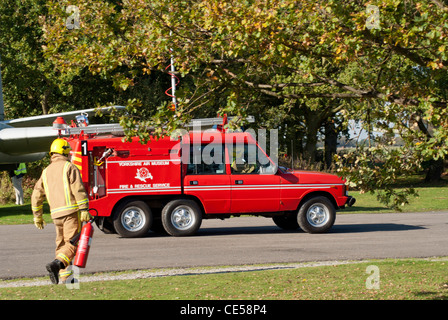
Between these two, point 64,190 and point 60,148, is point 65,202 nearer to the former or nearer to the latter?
point 64,190

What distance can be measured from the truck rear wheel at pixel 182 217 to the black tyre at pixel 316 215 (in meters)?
2.50

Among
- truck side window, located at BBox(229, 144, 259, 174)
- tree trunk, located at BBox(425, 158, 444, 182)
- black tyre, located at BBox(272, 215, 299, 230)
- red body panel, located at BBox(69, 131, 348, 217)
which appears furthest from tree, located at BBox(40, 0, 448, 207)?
tree trunk, located at BBox(425, 158, 444, 182)

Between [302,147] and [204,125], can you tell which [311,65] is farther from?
[302,147]

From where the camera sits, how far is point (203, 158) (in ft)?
52.8

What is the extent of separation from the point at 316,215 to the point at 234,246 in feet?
10.1

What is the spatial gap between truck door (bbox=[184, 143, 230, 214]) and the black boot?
22.9 ft

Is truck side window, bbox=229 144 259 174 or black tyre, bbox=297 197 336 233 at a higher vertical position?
truck side window, bbox=229 144 259 174

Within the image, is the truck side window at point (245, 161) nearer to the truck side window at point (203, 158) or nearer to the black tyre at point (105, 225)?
the truck side window at point (203, 158)

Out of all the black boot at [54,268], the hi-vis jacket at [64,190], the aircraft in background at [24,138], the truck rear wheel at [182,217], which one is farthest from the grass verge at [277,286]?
the aircraft in background at [24,138]

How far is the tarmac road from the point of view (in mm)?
12086

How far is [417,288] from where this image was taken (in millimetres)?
8703

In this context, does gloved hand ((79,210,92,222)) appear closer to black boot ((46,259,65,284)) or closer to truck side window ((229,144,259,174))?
black boot ((46,259,65,284))
